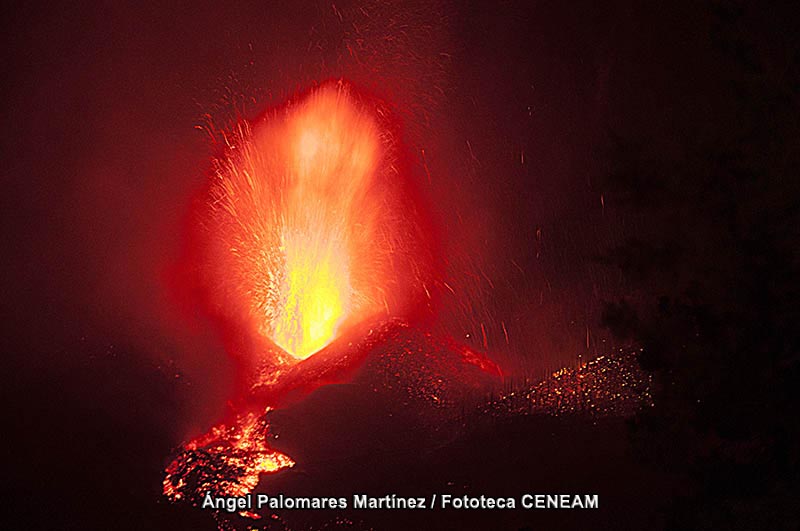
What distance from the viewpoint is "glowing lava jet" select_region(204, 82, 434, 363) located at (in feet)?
22.4

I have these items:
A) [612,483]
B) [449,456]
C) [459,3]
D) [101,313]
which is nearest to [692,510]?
[612,483]

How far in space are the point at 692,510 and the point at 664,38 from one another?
13.9ft

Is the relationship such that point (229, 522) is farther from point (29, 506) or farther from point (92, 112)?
point (92, 112)

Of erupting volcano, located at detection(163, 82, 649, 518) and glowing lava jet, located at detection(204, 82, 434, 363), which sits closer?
erupting volcano, located at detection(163, 82, 649, 518)

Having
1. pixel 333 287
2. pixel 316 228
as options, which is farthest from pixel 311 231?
pixel 333 287

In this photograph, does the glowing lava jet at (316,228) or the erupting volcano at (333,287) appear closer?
the erupting volcano at (333,287)

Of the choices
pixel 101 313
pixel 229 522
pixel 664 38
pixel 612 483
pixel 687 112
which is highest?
pixel 664 38

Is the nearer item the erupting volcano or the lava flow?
the erupting volcano

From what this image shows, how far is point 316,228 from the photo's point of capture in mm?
7020

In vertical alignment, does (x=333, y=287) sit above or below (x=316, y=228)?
below

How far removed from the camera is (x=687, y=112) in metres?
6.14

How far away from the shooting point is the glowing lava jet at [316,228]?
22.4 feet

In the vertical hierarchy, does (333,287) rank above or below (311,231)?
below

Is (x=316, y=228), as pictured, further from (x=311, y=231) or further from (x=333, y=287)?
(x=333, y=287)
